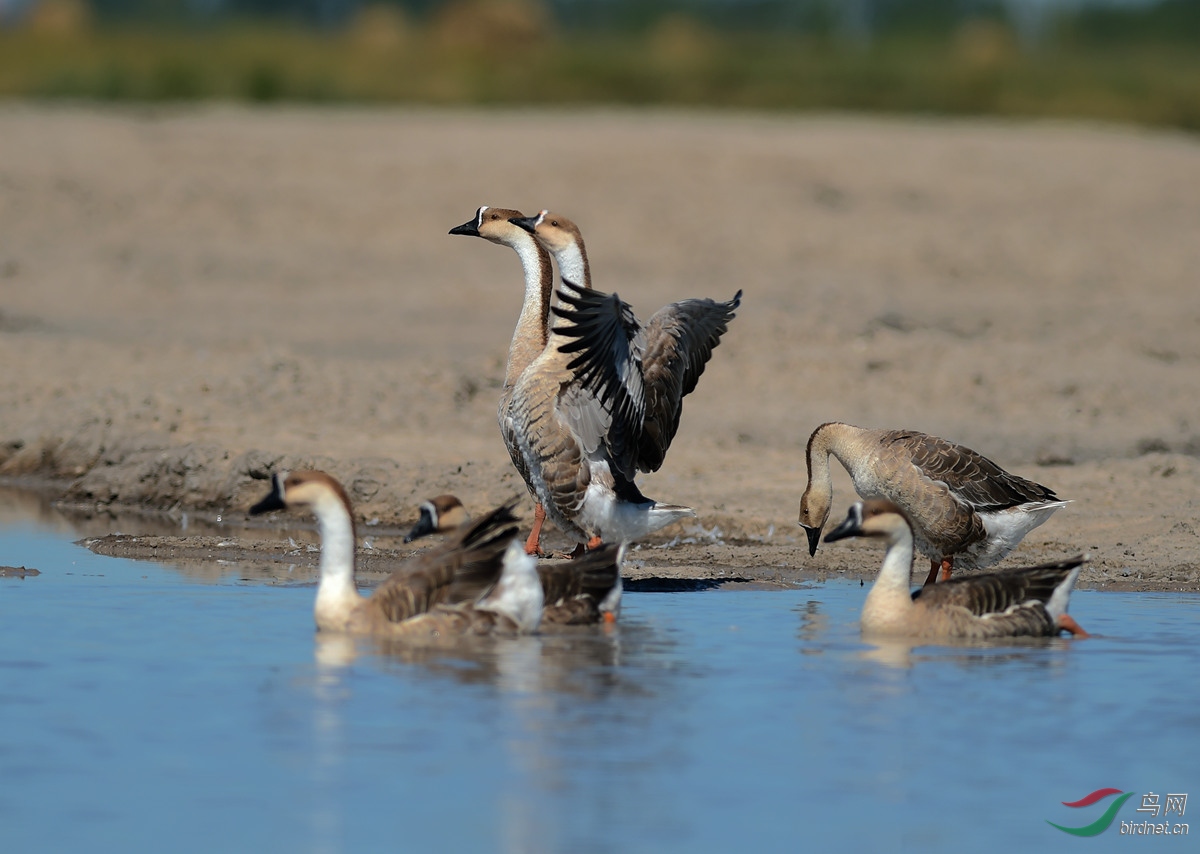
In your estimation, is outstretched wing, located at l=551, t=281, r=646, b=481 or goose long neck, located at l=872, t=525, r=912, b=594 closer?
goose long neck, located at l=872, t=525, r=912, b=594

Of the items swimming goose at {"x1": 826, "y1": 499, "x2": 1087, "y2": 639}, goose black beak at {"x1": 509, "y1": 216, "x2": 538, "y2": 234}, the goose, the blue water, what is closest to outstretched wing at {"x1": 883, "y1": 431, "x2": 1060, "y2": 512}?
the blue water

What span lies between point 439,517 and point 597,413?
1.39m

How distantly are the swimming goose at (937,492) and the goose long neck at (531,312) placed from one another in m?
1.60

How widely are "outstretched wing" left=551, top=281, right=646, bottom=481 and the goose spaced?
3.37ft

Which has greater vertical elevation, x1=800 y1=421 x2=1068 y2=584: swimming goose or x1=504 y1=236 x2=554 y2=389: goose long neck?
x1=504 y1=236 x2=554 y2=389: goose long neck

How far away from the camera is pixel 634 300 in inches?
735

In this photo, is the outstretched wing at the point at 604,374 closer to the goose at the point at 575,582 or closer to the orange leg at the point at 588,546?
the orange leg at the point at 588,546

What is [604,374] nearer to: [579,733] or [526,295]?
[526,295]

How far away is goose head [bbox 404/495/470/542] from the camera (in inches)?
340

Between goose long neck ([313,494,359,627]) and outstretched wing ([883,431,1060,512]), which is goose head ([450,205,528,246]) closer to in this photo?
outstretched wing ([883,431,1060,512])

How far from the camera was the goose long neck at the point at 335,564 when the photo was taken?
8.33 metres

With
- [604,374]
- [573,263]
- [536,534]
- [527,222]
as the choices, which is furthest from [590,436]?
[527,222]

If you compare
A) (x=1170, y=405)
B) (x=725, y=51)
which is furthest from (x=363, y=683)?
(x=725, y=51)

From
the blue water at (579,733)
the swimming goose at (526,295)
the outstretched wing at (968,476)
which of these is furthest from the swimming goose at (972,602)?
the swimming goose at (526,295)
